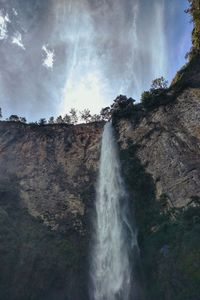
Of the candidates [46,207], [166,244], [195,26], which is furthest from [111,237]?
[195,26]

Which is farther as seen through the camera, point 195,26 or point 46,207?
point 195,26

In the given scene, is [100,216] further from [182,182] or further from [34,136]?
[34,136]

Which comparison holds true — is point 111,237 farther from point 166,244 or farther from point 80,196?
point 80,196

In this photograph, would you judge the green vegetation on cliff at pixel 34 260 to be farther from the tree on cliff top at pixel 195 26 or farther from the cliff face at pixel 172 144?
the tree on cliff top at pixel 195 26

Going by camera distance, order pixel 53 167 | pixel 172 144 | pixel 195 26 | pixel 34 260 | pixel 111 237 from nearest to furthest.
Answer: pixel 34 260, pixel 111 237, pixel 172 144, pixel 53 167, pixel 195 26

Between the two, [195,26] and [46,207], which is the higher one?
[195,26]

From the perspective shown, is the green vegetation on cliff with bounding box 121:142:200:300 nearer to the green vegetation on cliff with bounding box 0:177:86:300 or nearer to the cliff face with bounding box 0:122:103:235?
the green vegetation on cliff with bounding box 0:177:86:300

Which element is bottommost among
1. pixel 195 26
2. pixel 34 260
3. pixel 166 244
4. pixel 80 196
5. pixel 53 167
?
pixel 166 244

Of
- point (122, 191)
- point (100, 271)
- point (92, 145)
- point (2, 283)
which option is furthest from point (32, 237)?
point (92, 145)
